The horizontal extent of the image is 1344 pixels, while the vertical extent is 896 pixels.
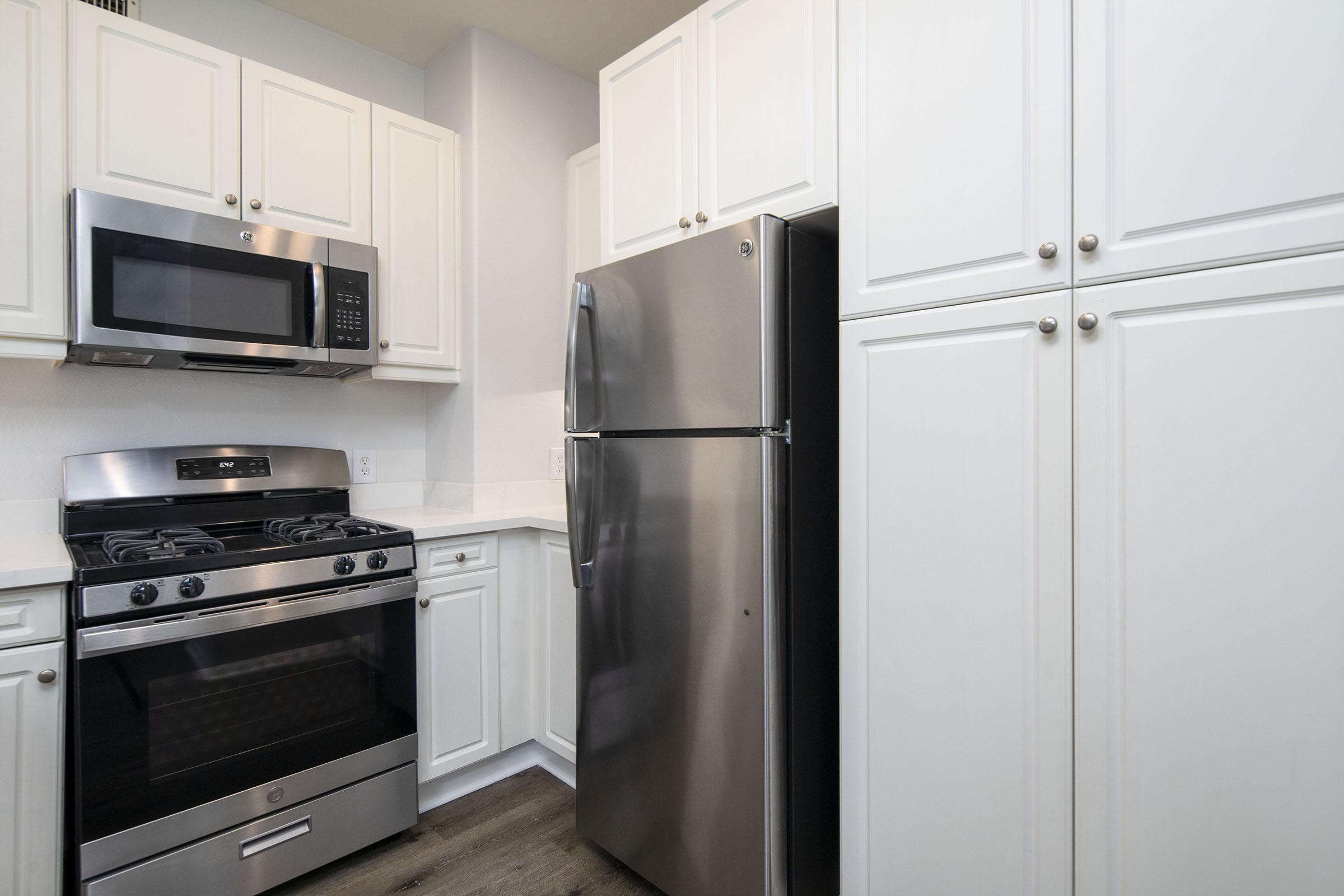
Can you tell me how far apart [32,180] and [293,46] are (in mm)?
1103

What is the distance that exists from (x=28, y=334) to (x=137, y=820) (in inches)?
48.4

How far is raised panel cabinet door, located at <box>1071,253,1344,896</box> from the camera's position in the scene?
918 millimetres

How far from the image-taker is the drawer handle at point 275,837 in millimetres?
1697

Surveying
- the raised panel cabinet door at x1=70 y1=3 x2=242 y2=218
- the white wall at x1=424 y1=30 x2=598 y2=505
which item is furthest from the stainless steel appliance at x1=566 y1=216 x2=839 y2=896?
the raised panel cabinet door at x1=70 y1=3 x2=242 y2=218

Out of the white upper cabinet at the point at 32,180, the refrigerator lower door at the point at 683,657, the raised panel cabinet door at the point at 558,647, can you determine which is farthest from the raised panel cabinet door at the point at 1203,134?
the white upper cabinet at the point at 32,180

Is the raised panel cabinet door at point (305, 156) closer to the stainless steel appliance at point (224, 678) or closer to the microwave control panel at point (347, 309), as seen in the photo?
the microwave control panel at point (347, 309)

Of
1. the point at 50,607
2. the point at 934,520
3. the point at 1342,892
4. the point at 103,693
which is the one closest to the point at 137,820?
the point at 103,693

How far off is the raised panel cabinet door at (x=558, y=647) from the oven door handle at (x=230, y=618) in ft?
1.53

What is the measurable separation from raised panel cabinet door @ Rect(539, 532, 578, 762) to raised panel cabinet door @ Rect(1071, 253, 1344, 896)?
5.00ft

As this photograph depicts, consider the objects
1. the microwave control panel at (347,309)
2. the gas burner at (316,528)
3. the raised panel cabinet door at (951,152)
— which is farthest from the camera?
the microwave control panel at (347,309)

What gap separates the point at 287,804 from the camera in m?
1.77

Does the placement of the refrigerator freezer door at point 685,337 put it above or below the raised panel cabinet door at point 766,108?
below

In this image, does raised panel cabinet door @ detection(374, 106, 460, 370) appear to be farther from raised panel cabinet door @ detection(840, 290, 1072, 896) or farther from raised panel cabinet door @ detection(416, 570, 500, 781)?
raised panel cabinet door @ detection(840, 290, 1072, 896)

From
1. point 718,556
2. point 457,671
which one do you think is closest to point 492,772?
point 457,671
